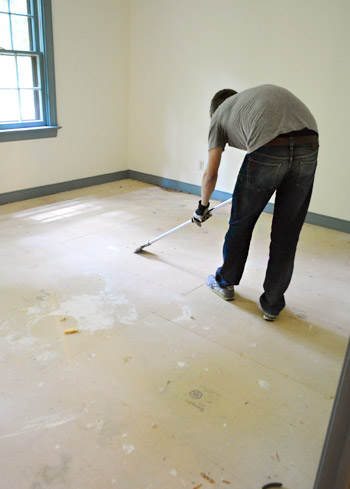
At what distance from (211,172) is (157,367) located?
111cm

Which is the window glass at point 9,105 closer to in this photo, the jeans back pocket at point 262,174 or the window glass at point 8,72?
the window glass at point 8,72

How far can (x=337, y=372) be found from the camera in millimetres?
2021

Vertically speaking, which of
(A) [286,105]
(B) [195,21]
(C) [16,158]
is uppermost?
(B) [195,21]

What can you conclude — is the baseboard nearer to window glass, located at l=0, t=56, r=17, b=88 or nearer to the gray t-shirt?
window glass, located at l=0, t=56, r=17, b=88

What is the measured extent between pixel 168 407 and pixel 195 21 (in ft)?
12.9

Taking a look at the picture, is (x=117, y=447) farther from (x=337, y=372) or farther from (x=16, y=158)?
(x=16, y=158)

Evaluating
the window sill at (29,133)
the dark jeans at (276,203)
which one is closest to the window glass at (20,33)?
the window sill at (29,133)

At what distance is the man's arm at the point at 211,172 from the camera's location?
2.32m

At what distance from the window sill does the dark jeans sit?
2.68 m

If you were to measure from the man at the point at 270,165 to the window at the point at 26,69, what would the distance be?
249 centimetres

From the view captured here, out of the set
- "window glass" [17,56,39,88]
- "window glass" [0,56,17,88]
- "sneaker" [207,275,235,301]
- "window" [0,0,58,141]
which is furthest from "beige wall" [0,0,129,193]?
"sneaker" [207,275,235,301]

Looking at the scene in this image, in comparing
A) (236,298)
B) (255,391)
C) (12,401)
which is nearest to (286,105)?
(236,298)

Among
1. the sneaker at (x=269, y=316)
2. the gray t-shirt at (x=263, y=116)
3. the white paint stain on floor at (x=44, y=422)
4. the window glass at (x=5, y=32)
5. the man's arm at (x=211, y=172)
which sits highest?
the window glass at (x=5, y=32)

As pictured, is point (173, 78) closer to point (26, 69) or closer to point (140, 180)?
point (140, 180)
